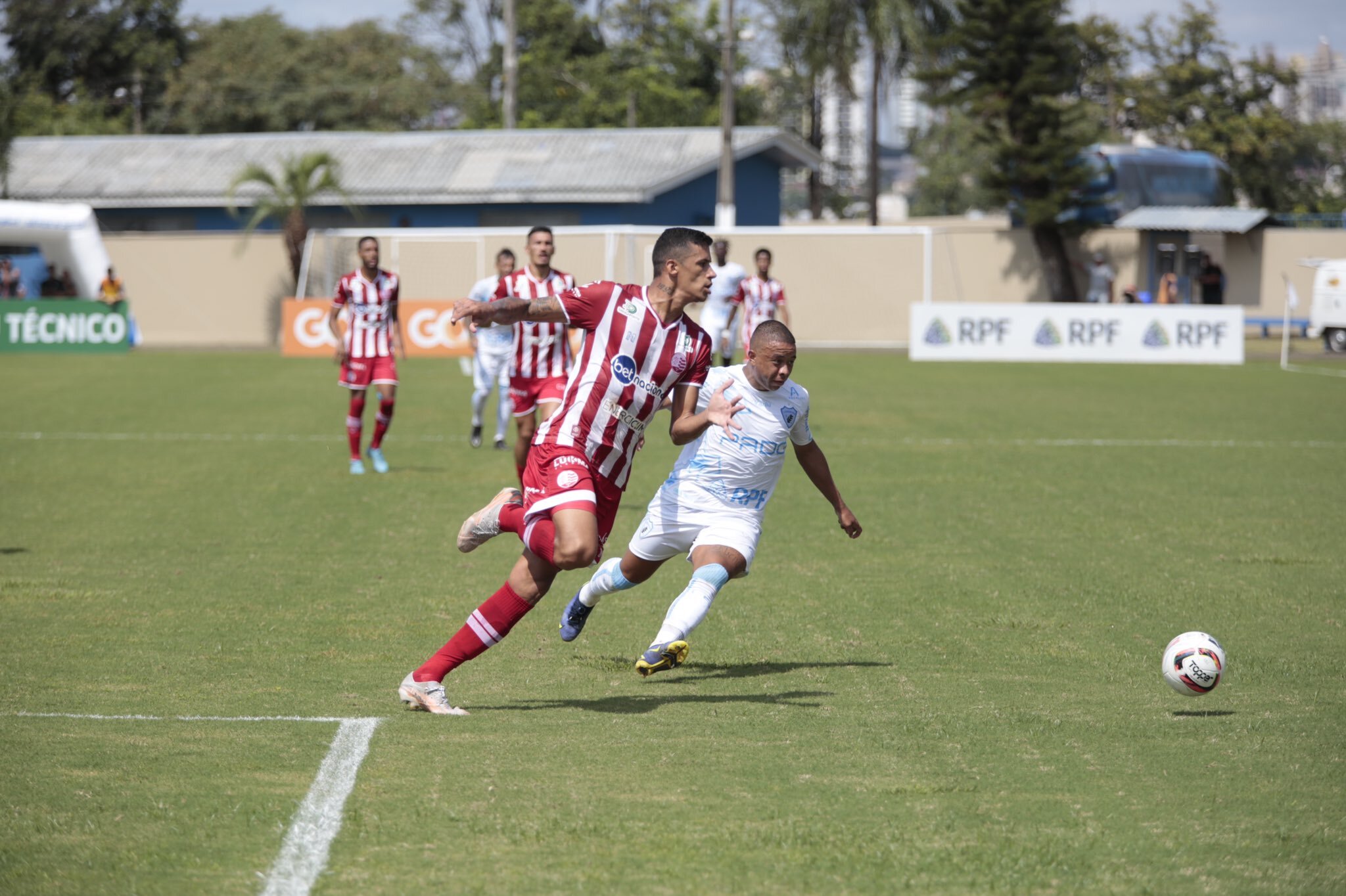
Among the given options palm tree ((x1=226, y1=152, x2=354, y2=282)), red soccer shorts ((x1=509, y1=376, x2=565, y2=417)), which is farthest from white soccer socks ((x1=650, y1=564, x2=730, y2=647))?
palm tree ((x1=226, y1=152, x2=354, y2=282))

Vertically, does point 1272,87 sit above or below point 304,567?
above

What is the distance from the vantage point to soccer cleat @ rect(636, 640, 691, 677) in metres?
6.21

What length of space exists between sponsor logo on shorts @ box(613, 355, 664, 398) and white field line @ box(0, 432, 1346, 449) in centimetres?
1096

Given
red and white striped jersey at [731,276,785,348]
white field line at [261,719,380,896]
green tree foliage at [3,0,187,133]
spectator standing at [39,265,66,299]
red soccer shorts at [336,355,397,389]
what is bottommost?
white field line at [261,719,380,896]

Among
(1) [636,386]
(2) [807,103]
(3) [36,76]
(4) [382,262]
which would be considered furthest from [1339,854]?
(3) [36,76]

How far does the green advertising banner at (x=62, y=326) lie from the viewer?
107 feet

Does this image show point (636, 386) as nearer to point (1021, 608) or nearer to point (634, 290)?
point (634, 290)

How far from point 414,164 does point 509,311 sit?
134 feet

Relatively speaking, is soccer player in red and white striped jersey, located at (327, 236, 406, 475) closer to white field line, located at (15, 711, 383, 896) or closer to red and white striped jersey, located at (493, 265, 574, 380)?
red and white striped jersey, located at (493, 265, 574, 380)

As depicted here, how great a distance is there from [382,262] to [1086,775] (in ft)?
111

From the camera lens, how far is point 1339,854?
4.49 metres

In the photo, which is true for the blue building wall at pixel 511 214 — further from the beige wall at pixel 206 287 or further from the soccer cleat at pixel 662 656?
the soccer cleat at pixel 662 656

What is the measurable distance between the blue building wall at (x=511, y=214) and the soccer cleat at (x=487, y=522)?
1444 inches


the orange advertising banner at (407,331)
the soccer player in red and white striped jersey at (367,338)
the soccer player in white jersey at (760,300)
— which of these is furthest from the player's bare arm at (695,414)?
the orange advertising banner at (407,331)
